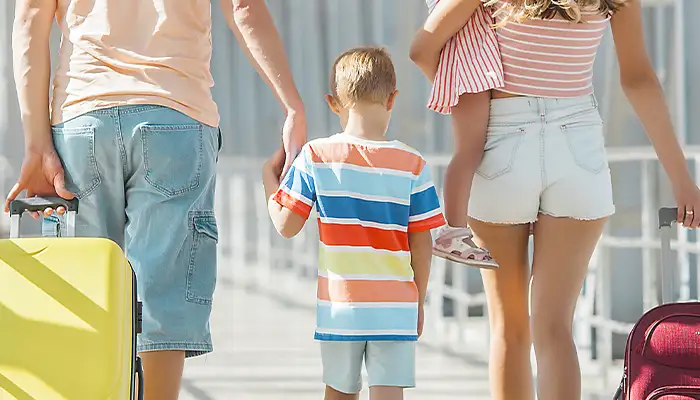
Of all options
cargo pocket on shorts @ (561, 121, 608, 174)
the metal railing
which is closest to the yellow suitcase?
cargo pocket on shorts @ (561, 121, 608, 174)

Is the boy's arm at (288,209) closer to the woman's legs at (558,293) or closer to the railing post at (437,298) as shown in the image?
the woman's legs at (558,293)

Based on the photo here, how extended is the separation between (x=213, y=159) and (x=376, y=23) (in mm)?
3230

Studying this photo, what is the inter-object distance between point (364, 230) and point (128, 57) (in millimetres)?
532

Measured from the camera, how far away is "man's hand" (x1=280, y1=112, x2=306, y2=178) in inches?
83.4

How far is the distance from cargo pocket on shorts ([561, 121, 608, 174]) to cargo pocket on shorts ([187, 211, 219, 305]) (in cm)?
72

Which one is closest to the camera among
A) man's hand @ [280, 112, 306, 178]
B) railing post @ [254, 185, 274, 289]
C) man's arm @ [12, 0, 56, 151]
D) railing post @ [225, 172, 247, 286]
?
man's arm @ [12, 0, 56, 151]

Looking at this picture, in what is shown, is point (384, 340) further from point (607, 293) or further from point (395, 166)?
point (607, 293)

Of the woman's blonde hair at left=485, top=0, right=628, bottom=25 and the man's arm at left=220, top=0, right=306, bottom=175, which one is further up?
Result: the woman's blonde hair at left=485, top=0, right=628, bottom=25

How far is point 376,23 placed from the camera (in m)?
5.21

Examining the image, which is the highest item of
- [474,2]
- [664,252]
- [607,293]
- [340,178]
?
[474,2]

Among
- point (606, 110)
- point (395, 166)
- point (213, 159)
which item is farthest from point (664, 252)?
point (606, 110)

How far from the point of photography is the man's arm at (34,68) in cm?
201

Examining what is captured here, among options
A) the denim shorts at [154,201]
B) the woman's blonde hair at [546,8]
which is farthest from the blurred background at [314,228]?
the woman's blonde hair at [546,8]

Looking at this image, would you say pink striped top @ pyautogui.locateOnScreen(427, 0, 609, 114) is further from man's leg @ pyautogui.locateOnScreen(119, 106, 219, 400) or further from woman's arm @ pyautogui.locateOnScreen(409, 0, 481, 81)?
man's leg @ pyautogui.locateOnScreen(119, 106, 219, 400)
